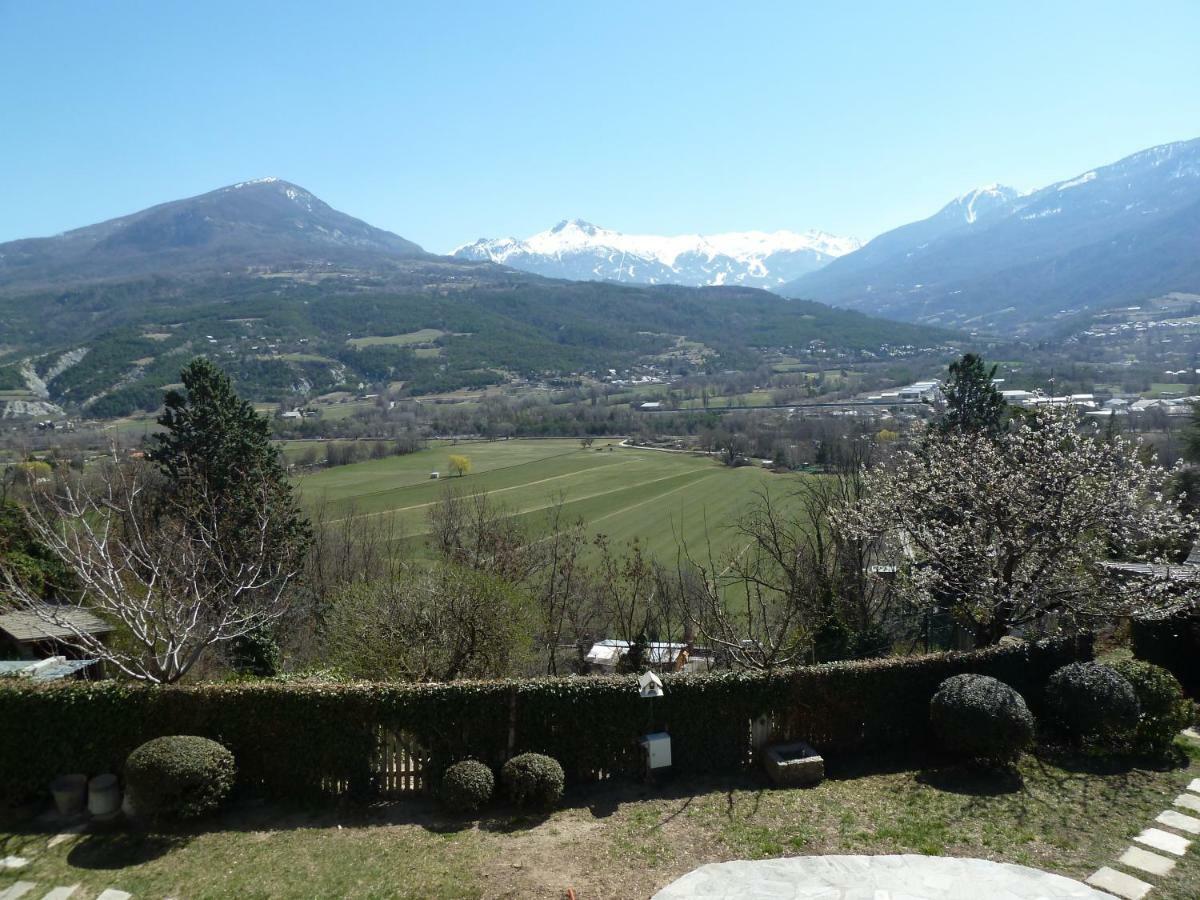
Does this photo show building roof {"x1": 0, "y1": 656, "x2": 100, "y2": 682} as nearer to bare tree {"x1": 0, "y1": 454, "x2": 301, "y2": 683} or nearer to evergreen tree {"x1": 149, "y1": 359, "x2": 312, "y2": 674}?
bare tree {"x1": 0, "y1": 454, "x2": 301, "y2": 683}

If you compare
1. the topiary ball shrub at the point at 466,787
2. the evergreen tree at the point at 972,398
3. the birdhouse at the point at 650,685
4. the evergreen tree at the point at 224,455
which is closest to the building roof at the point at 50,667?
the topiary ball shrub at the point at 466,787

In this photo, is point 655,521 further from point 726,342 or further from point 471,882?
point 726,342

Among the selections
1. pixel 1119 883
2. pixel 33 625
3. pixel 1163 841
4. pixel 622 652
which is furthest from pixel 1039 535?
pixel 33 625

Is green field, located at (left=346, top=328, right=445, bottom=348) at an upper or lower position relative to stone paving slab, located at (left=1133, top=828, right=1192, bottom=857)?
upper

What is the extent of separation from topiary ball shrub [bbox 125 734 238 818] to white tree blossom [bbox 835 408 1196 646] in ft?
43.2

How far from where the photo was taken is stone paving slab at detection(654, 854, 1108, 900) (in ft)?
27.0

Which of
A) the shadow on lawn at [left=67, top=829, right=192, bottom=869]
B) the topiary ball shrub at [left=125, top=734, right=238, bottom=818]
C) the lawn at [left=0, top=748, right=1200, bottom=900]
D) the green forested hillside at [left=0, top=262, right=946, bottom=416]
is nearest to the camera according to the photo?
the lawn at [left=0, top=748, right=1200, bottom=900]

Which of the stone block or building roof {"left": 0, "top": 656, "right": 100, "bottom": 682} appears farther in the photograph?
building roof {"left": 0, "top": 656, "right": 100, "bottom": 682}

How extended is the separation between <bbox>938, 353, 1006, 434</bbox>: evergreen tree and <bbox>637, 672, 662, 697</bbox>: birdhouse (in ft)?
86.3

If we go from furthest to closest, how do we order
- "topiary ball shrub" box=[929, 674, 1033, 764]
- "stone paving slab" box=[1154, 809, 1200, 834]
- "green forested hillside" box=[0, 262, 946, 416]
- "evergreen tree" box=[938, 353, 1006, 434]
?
"green forested hillside" box=[0, 262, 946, 416]
"evergreen tree" box=[938, 353, 1006, 434]
"topiary ball shrub" box=[929, 674, 1033, 764]
"stone paving slab" box=[1154, 809, 1200, 834]

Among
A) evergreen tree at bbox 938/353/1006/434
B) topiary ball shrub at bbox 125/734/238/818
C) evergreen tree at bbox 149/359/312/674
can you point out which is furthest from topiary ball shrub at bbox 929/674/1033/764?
evergreen tree at bbox 938/353/1006/434

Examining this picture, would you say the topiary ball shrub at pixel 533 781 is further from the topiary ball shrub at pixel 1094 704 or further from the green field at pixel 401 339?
the green field at pixel 401 339

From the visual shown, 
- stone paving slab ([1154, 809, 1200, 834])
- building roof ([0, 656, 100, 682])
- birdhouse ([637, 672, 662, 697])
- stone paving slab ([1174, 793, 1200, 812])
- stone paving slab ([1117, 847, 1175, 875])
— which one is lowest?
stone paving slab ([1174, 793, 1200, 812])

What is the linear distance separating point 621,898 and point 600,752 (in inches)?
126
